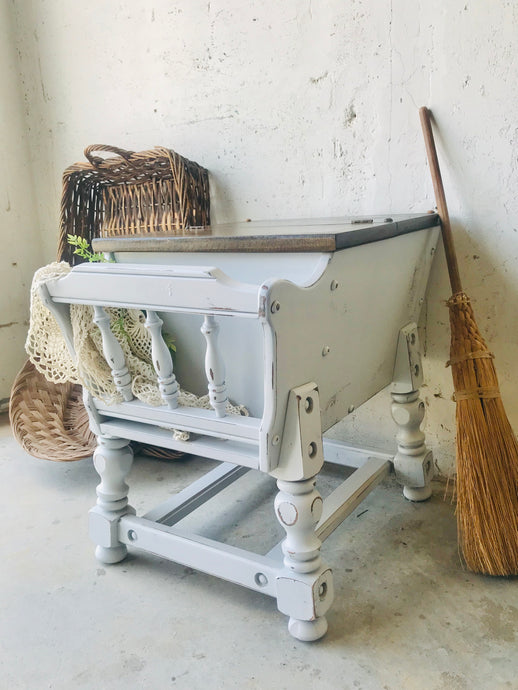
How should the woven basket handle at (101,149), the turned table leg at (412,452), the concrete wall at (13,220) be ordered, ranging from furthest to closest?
the concrete wall at (13,220), the woven basket handle at (101,149), the turned table leg at (412,452)

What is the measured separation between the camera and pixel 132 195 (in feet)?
7.04

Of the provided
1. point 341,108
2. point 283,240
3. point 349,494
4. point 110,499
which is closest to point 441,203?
point 341,108

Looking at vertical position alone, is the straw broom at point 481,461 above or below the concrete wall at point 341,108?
below

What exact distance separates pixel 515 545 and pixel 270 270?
829 mm

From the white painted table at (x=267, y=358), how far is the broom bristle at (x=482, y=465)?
169 mm

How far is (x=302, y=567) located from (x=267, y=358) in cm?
46

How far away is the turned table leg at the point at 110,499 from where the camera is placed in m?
1.48

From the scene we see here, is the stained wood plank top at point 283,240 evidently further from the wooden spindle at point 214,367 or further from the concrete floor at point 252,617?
the concrete floor at point 252,617

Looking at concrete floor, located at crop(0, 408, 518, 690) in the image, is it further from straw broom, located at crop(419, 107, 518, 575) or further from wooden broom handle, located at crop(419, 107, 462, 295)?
wooden broom handle, located at crop(419, 107, 462, 295)

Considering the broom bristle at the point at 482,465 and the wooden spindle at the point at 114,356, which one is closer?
the wooden spindle at the point at 114,356

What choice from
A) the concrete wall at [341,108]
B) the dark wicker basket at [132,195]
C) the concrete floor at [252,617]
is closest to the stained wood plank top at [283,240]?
the concrete wall at [341,108]

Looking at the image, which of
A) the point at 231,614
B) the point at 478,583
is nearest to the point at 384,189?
the point at 478,583

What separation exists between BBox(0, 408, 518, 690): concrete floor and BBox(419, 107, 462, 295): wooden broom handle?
2.19ft

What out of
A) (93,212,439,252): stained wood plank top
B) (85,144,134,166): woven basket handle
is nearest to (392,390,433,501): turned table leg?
(93,212,439,252): stained wood plank top
